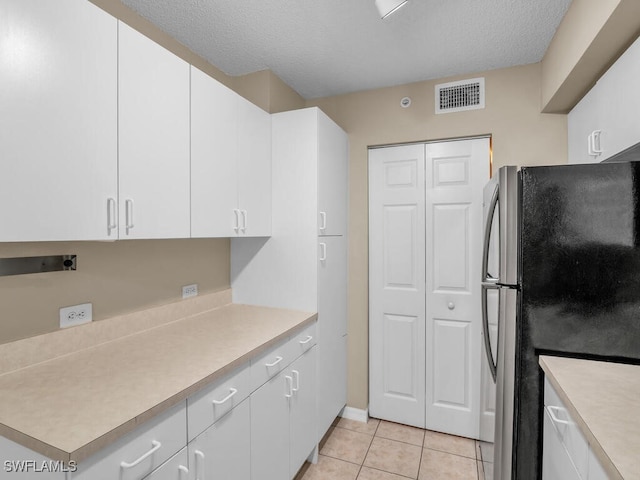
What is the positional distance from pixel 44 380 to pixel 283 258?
134 cm

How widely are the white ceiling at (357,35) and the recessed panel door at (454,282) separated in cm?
58

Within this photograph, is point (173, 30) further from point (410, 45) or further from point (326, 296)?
point (326, 296)

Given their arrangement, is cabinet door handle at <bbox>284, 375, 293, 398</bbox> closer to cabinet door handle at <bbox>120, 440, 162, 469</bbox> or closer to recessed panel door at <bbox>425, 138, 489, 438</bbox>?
cabinet door handle at <bbox>120, 440, 162, 469</bbox>

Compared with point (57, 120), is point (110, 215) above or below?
below

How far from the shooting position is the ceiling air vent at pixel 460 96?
2369mm

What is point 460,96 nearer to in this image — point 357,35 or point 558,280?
point 357,35

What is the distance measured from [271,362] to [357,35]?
1.85 meters

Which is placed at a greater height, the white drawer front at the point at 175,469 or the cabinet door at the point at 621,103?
the cabinet door at the point at 621,103

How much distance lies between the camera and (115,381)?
45.3 inches

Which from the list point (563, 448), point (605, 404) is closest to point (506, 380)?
point (563, 448)

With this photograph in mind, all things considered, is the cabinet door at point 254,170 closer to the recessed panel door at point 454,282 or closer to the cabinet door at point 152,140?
the cabinet door at point 152,140

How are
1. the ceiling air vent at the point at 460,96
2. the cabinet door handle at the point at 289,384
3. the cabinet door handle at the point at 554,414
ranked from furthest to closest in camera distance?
the ceiling air vent at the point at 460,96 < the cabinet door handle at the point at 289,384 < the cabinet door handle at the point at 554,414

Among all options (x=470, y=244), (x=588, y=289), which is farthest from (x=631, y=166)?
(x=470, y=244)

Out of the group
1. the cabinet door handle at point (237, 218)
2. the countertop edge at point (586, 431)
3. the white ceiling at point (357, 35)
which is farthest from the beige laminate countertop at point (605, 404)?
the white ceiling at point (357, 35)
